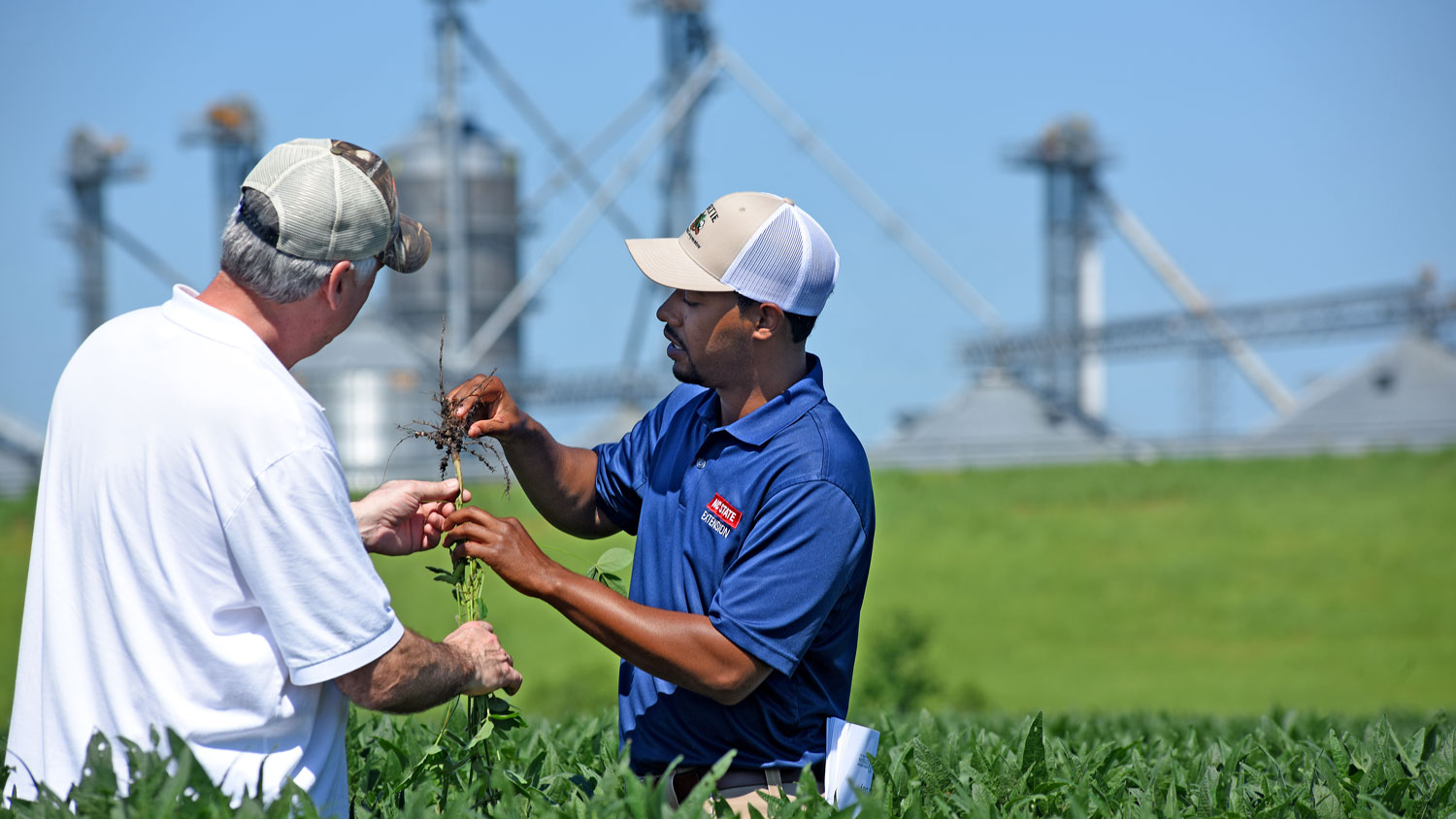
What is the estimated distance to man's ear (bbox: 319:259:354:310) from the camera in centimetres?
275

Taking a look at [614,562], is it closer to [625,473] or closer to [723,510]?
[625,473]

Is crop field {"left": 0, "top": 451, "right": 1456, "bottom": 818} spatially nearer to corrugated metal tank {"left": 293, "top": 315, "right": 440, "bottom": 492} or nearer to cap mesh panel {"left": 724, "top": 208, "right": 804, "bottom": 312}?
cap mesh panel {"left": 724, "top": 208, "right": 804, "bottom": 312}

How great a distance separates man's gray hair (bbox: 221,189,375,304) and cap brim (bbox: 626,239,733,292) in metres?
0.87

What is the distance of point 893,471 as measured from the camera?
3459 cm

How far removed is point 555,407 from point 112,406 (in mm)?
48032

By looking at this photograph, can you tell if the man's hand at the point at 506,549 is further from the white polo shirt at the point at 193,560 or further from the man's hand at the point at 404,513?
the white polo shirt at the point at 193,560

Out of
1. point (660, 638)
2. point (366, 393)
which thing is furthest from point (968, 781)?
point (366, 393)

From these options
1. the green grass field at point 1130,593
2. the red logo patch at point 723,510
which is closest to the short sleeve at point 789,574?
the red logo patch at point 723,510

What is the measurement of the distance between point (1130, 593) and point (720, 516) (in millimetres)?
24960

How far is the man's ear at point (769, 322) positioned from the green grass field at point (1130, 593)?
41.4ft

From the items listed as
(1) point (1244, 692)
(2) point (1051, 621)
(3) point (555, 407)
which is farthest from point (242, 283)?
(3) point (555, 407)

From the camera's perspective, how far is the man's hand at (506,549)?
3.00 metres

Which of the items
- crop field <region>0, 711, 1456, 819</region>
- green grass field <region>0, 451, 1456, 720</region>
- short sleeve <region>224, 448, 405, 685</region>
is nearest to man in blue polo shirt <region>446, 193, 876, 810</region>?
crop field <region>0, 711, 1456, 819</region>

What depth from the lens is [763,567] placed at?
10.2 feet
